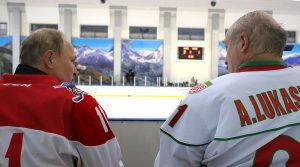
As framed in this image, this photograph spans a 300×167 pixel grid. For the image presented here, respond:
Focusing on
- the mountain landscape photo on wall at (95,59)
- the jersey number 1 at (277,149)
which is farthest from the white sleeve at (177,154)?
the mountain landscape photo on wall at (95,59)

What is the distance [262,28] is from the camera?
3.42 feet

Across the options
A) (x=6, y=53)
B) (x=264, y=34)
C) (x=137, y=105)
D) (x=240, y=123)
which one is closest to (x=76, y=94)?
(x=240, y=123)

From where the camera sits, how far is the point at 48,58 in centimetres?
121

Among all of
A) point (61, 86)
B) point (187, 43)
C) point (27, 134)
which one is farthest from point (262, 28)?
point (187, 43)

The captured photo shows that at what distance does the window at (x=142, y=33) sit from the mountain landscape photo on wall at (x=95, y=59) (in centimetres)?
90

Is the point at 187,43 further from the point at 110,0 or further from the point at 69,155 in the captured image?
the point at 69,155

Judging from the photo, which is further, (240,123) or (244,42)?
(244,42)

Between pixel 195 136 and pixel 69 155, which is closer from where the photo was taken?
pixel 195 136

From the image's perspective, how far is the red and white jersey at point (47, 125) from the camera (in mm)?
1067

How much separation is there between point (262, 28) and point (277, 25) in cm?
6

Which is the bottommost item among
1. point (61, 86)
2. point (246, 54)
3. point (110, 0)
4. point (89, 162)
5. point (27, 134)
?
point (89, 162)

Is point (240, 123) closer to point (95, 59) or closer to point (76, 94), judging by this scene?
point (76, 94)

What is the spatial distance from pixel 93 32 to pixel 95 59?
1.09 m

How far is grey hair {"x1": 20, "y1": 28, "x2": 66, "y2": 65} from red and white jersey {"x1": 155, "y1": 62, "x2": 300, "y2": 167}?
1.85 feet
